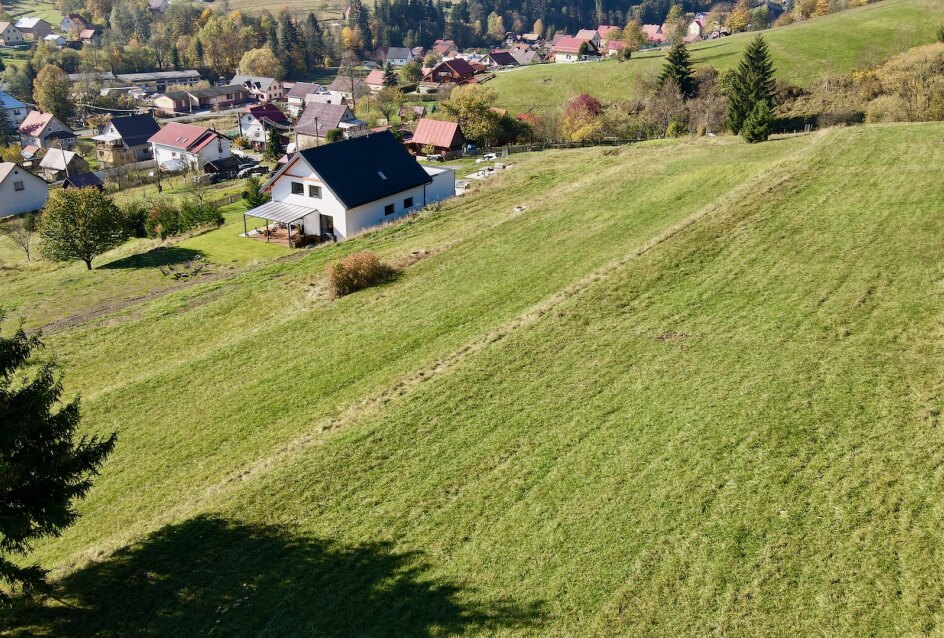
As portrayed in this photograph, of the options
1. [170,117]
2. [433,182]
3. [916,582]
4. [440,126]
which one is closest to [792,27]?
[440,126]

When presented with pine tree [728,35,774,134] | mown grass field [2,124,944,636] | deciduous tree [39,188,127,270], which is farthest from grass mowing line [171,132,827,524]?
deciduous tree [39,188,127,270]

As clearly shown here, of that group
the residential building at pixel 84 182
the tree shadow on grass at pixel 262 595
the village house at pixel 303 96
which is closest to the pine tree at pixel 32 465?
the tree shadow on grass at pixel 262 595

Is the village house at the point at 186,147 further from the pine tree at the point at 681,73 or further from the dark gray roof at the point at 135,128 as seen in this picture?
the pine tree at the point at 681,73

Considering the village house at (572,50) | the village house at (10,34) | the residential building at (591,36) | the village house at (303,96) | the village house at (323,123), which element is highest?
the village house at (10,34)

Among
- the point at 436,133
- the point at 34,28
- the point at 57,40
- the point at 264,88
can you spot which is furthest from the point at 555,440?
the point at 34,28

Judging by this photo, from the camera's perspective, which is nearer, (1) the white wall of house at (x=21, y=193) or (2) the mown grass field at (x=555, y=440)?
(2) the mown grass field at (x=555, y=440)
